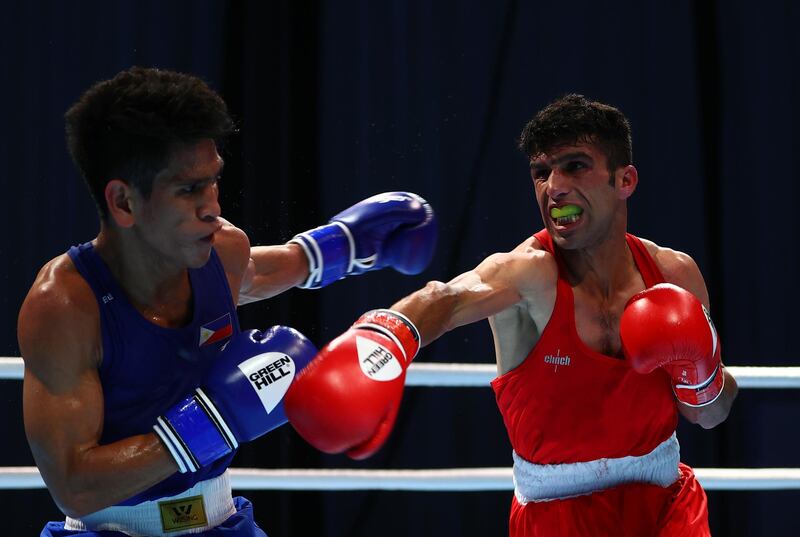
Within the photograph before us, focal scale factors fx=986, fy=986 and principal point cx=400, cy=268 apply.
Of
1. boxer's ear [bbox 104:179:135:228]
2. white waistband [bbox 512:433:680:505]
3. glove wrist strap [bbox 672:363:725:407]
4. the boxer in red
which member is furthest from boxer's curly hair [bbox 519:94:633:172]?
boxer's ear [bbox 104:179:135:228]

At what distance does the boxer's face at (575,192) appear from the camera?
2.59m

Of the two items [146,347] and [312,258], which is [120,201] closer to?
[146,347]

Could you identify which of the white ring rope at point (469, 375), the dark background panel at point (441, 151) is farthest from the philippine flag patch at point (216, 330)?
the dark background panel at point (441, 151)

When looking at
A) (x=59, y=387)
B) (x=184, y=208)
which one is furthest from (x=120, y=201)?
(x=59, y=387)

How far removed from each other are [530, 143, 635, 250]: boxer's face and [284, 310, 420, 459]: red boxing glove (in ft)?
2.61

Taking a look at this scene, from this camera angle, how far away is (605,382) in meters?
2.52

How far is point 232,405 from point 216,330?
31 cm

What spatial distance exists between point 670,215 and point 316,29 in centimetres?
189

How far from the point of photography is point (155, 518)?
6.81ft

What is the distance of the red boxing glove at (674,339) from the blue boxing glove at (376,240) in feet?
1.86

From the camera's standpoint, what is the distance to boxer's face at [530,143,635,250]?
2.59 meters

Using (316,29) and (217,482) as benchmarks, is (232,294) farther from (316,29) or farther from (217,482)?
(316,29)

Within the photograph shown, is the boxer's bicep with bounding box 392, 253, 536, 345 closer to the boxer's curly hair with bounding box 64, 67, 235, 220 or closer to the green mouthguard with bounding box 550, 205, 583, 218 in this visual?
the green mouthguard with bounding box 550, 205, 583, 218

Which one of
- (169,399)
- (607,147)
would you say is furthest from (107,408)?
(607,147)
